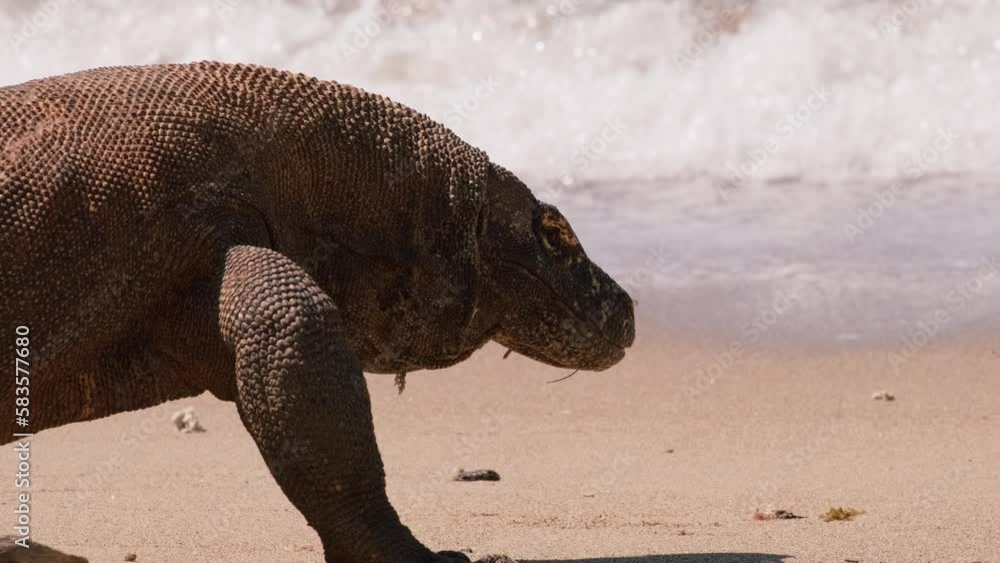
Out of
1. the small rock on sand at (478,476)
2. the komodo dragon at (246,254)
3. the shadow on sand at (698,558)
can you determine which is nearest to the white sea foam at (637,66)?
the small rock on sand at (478,476)

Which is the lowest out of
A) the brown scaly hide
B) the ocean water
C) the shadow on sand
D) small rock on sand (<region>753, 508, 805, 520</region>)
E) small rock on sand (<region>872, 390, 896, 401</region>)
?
the brown scaly hide

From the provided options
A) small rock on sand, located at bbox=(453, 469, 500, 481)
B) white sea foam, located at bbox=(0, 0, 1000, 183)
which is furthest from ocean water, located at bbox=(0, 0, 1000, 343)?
small rock on sand, located at bbox=(453, 469, 500, 481)

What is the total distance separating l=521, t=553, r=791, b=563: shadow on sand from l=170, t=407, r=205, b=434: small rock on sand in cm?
539

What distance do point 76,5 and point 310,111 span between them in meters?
21.5

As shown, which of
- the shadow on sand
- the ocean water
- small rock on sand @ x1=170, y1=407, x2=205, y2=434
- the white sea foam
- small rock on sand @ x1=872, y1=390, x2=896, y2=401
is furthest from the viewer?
the white sea foam

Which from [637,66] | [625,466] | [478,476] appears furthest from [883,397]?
[637,66]

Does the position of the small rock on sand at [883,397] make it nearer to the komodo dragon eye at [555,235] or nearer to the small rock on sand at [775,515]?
the small rock on sand at [775,515]

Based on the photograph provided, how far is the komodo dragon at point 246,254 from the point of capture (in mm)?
5762

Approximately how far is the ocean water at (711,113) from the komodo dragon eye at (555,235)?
7.93 meters

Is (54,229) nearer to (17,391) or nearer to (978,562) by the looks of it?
(17,391)

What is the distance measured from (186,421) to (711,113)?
10.8 m

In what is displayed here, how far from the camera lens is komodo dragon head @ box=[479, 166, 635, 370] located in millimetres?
7000

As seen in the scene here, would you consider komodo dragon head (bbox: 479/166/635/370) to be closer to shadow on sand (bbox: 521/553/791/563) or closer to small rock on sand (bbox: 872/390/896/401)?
shadow on sand (bbox: 521/553/791/563)

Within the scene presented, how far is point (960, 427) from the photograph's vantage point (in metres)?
12.1
